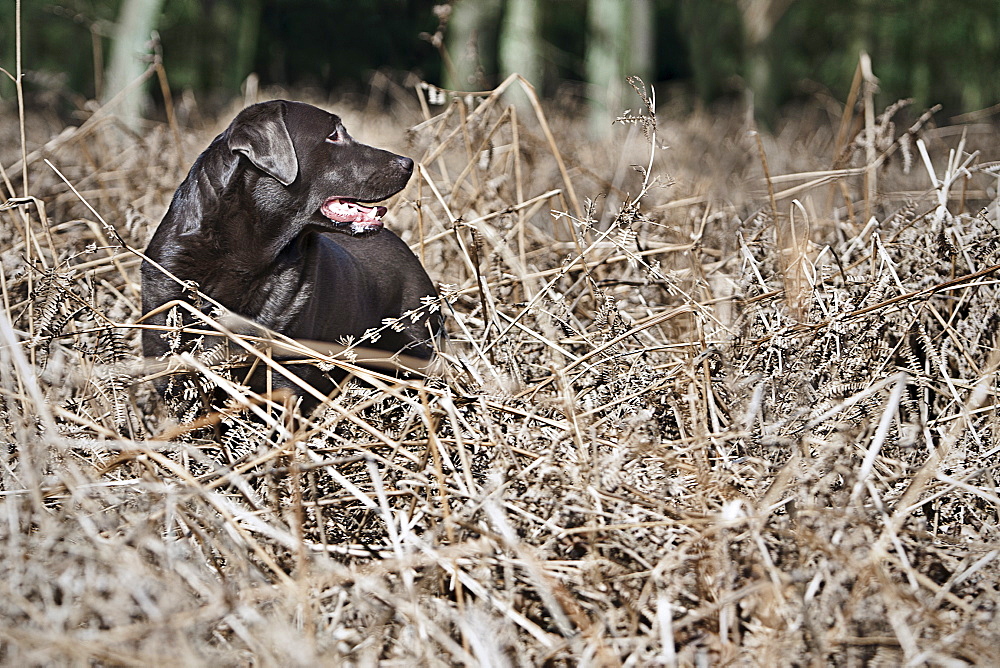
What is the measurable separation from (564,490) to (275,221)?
140 cm

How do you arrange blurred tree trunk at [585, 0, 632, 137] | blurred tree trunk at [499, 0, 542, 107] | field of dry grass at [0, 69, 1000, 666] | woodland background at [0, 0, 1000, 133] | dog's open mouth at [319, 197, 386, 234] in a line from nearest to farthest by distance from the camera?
field of dry grass at [0, 69, 1000, 666] < dog's open mouth at [319, 197, 386, 234] < blurred tree trunk at [499, 0, 542, 107] < blurred tree trunk at [585, 0, 632, 137] < woodland background at [0, 0, 1000, 133]

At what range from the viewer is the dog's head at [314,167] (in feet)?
9.25

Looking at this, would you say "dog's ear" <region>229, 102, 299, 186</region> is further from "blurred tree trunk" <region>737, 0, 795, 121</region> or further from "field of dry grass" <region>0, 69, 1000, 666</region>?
"blurred tree trunk" <region>737, 0, 795, 121</region>

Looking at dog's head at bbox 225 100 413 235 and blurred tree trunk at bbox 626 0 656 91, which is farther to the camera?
blurred tree trunk at bbox 626 0 656 91

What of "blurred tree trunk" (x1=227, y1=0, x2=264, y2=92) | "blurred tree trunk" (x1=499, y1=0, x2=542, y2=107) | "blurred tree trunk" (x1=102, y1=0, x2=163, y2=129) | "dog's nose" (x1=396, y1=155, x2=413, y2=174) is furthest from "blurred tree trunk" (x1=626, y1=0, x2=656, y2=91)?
"dog's nose" (x1=396, y1=155, x2=413, y2=174)

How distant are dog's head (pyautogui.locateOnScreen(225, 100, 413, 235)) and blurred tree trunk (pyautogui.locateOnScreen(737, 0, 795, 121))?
30.4 feet

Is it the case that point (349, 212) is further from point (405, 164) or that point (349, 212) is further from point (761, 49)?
point (761, 49)

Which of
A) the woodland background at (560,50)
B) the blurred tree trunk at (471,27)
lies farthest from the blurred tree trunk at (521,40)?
the blurred tree trunk at (471,27)

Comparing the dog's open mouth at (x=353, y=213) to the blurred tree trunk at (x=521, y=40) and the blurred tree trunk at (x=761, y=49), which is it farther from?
the blurred tree trunk at (x=761, y=49)

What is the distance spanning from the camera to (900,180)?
6652 mm

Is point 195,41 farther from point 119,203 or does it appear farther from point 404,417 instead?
point 404,417

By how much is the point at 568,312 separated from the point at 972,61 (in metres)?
16.5

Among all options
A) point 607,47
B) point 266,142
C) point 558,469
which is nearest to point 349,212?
point 266,142

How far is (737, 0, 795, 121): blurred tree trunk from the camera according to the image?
11898 mm
